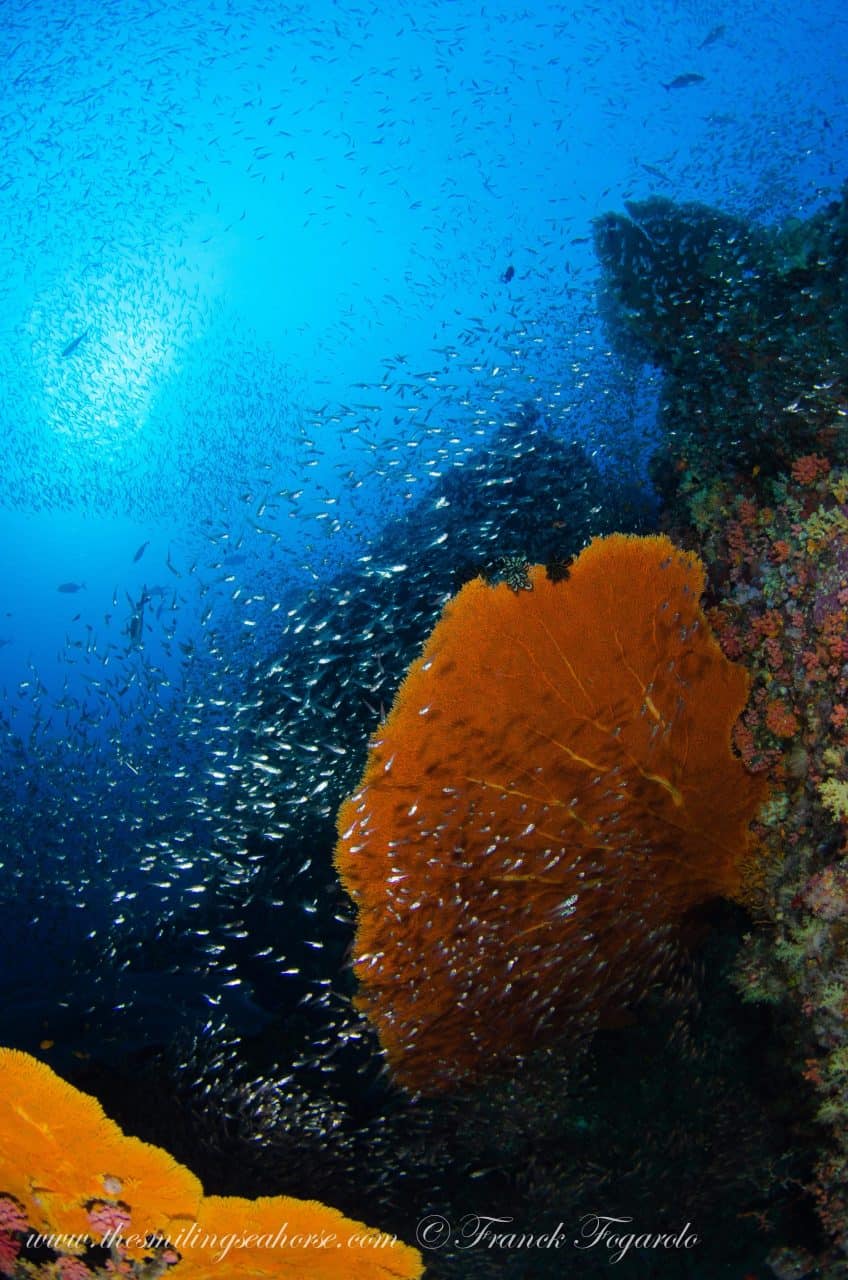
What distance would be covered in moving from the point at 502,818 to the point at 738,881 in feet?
5.92

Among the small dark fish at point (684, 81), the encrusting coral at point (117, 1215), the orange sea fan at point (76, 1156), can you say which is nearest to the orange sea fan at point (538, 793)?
the encrusting coral at point (117, 1215)

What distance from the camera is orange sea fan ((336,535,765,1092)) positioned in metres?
4.36

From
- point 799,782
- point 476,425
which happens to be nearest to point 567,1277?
point 799,782

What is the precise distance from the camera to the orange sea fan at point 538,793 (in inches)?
171

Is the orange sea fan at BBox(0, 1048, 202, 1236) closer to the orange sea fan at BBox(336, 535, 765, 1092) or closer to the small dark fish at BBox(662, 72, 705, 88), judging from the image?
the orange sea fan at BBox(336, 535, 765, 1092)

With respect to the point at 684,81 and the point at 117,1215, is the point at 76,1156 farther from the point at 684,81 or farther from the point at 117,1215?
the point at 684,81

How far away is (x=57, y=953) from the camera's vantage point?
10055 millimetres

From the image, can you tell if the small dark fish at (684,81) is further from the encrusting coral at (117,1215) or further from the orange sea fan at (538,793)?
the encrusting coral at (117,1215)

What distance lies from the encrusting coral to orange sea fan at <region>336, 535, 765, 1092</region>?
1164 millimetres

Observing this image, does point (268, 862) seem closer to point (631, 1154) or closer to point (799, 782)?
point (631, 1154)

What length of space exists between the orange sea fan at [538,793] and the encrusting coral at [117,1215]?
116cm

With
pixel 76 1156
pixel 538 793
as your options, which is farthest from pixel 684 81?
pixel 76 1156

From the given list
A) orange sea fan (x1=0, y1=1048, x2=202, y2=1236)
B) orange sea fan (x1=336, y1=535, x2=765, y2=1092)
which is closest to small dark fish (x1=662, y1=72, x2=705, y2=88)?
orange sea fan (x1=336, y1=535, x2=765, y2=1092)

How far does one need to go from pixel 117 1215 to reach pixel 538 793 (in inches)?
129
